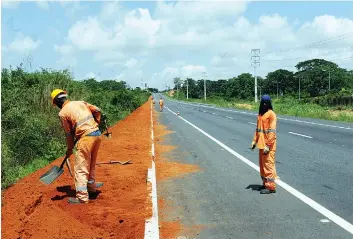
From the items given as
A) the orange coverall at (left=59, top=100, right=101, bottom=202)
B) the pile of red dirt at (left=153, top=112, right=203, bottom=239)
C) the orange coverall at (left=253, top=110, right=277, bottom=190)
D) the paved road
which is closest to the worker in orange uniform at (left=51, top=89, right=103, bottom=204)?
the orange coverall at (left=59, top=100, right=101, bottom=202)

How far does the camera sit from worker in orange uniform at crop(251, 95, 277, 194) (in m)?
7.49

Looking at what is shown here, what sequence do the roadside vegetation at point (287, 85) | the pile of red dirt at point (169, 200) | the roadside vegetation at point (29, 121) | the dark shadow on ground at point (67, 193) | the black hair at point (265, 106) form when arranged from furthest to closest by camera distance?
1. the roadside vegetation at point (287, 85)
2. the roadside vegetation at point (29, 121)
3. the black hair at point (265, 106)
4. the dark shadow on ground at point (67, 193)
5. the pile of red dirt at point (169, 200)

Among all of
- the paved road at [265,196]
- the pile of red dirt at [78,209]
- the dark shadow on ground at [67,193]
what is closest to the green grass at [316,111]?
the paved road at [265,196]

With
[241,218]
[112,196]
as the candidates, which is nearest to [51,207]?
[112,196]

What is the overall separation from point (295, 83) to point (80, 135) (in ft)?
408

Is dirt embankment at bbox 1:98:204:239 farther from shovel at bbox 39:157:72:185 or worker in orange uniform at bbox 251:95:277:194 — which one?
worker in orange uniform at bbox 251:95:277:194

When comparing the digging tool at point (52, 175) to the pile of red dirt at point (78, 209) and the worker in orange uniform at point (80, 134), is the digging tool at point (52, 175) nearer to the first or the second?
the pile of red dirt at point (78, 209)

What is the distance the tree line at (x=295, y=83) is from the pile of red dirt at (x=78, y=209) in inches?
3282

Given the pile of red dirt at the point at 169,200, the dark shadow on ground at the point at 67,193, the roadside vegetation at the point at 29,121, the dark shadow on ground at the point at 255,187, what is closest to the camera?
the pile of red dirt at the point at 169,200

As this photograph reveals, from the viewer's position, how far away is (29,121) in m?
13.3

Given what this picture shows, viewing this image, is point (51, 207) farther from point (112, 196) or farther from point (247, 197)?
point (247, 197)

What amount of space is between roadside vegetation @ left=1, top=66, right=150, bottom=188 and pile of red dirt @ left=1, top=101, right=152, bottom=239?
1.71 metres

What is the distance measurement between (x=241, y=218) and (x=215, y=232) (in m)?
0.72

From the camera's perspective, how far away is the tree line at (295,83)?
105250 millimetres
